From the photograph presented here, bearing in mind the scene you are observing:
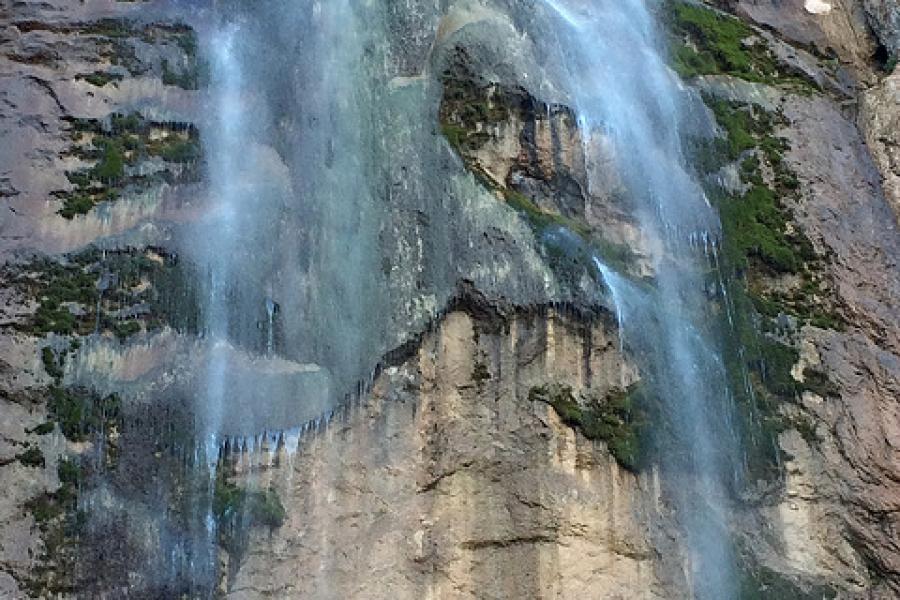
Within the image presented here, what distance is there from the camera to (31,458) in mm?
10359

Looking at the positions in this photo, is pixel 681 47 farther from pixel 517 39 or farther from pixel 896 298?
pixel 896 298

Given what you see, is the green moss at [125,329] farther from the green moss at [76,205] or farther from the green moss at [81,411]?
the green moss at [76,205]

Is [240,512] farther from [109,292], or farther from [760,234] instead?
[760,234]

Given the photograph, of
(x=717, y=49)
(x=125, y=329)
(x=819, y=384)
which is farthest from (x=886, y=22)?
(x=125, y=329)

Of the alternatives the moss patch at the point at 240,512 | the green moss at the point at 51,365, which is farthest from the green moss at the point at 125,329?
the moss patch at the point at 240,512

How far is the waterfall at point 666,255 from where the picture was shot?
11.7 m

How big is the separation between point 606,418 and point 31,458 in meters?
5.17

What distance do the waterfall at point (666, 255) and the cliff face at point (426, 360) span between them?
19 centimetres

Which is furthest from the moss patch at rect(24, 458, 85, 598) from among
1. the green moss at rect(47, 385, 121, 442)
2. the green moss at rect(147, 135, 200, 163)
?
the green moss at rect(147, 135, 200, 163)

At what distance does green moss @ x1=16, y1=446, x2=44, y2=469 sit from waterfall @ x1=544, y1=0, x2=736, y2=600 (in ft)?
18.1

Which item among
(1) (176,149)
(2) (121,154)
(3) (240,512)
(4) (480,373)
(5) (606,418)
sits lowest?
(3) (240,512)

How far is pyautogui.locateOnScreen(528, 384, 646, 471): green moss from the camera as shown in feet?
38.2

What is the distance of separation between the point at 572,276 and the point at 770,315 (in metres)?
2.38

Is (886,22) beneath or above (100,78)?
above
